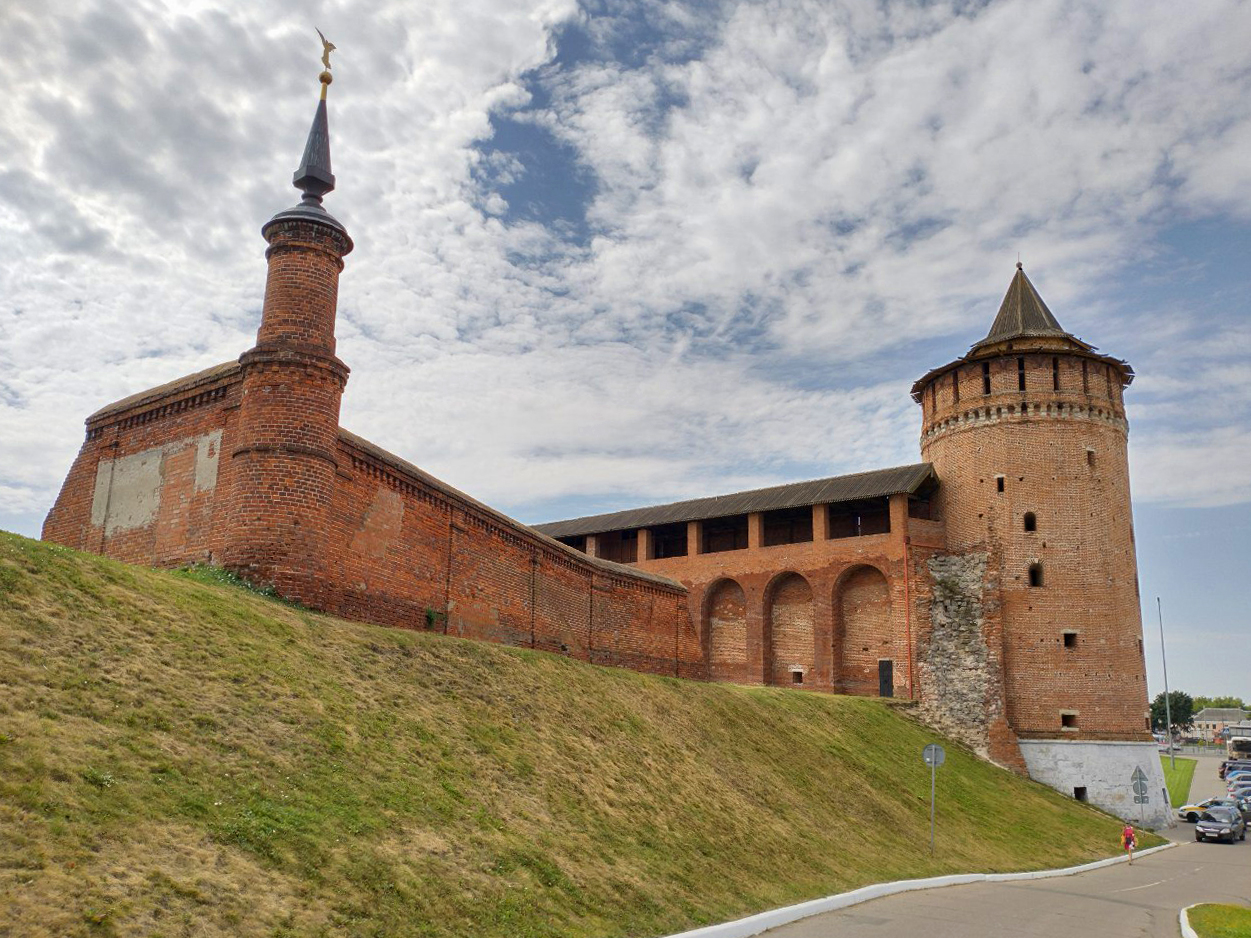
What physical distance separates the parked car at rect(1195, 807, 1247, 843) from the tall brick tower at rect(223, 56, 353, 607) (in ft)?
87.8

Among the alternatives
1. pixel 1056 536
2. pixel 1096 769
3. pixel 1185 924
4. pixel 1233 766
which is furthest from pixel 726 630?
pixel 1233 766

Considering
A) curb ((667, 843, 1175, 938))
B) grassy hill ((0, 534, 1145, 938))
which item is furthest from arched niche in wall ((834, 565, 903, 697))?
grassy hill ((0, 534, 1145, 938))

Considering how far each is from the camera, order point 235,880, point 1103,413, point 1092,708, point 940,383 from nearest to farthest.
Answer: point 235,880 → point 1092,708 → point 1103,413 → point 940,383

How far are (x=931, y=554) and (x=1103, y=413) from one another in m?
7.26

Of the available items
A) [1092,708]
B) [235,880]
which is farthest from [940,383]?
[235,880]

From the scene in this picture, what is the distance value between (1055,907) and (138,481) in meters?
16.4

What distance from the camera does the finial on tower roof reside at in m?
15.7

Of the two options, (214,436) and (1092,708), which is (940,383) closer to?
(1092,708)

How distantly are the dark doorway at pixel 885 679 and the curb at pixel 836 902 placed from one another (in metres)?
11.7

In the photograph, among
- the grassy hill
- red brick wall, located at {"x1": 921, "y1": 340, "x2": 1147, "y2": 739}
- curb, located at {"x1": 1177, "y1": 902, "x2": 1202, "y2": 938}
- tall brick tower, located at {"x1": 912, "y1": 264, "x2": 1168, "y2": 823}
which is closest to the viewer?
the grassy hill

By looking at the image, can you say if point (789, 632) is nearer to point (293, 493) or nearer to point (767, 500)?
point (767, 500)

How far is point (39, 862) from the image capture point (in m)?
6.13

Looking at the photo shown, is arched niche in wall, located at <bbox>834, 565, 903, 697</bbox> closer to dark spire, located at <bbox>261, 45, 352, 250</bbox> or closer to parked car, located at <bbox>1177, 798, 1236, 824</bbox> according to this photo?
parked car, located at <bbox>1177, 798, 1236, 824</bbox>

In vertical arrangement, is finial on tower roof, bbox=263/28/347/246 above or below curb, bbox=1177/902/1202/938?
above
